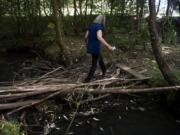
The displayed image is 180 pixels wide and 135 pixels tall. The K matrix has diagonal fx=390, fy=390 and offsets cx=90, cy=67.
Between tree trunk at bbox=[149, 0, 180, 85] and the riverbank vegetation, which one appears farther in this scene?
tree trunk at bbox=[149, 0, 180, 85]

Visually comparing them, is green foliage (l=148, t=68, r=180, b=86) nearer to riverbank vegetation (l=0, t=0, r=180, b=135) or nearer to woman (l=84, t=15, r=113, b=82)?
riverbank vegetation (l=0, t=0, r=180, b=135)

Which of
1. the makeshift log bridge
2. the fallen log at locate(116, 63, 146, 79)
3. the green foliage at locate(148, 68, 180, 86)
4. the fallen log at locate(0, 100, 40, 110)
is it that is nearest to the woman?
the makeshift log bridge

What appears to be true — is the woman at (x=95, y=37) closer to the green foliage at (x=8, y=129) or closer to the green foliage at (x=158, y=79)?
the green foliage at (x=158, y=79)

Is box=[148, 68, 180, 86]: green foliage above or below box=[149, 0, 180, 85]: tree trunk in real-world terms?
below

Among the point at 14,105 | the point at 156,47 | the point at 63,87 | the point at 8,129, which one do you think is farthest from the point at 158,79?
the point at 8,129

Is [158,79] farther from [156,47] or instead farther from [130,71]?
[130,71]

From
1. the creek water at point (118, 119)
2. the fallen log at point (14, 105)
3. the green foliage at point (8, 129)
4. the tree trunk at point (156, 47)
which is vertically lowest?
the creek water at point (118, 119)

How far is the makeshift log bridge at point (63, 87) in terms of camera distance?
8.66m

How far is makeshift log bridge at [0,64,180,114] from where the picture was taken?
28.4ft

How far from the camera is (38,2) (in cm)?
1623

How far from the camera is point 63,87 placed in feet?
30.1

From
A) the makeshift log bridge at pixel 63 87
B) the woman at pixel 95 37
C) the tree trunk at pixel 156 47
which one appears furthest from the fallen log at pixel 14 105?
the tree trunk at pixel 156 47

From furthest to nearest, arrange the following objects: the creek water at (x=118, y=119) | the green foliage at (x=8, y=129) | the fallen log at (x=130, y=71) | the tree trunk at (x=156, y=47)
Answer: the fallen log at (x=130, y=71) → the tree trunk at (x=156, y=47) → the creek water at (x=118, y=119) → the green foliage at (x=8, y=129)

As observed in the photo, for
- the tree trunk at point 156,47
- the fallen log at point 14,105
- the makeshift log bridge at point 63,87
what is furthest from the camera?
the tree trunk at point 156,47
